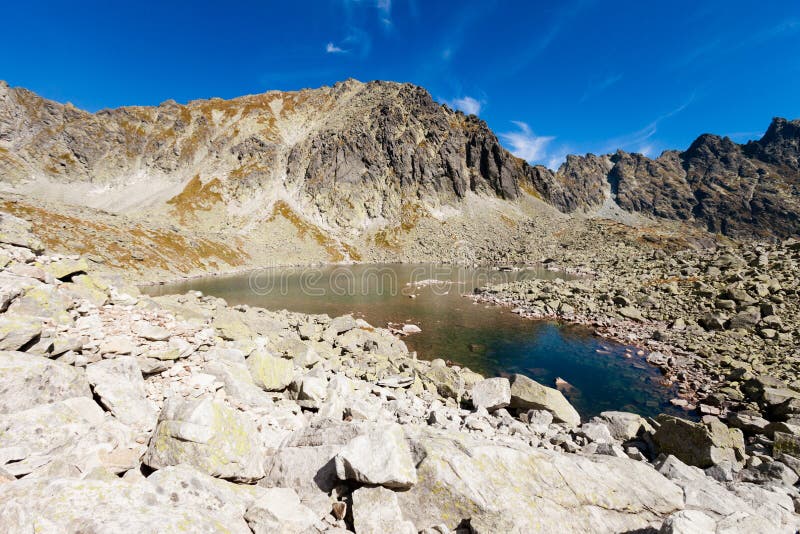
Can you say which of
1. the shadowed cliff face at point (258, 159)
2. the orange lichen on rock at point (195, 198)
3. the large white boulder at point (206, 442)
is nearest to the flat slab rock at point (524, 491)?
the large white boulder at point (206, 442)

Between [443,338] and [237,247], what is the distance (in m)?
89.9

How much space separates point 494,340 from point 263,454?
26.0 metres

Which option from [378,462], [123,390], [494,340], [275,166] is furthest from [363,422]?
[275,166]

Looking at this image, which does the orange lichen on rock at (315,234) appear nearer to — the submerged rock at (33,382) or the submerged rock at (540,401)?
the submerged rock at (540,401)

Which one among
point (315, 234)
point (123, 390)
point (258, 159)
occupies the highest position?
point (258, 159)

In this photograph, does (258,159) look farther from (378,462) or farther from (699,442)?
(699,442)

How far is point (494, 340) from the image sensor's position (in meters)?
30.5

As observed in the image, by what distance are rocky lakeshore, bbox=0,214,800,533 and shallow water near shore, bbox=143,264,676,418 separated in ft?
23.5

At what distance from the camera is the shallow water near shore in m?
20.8

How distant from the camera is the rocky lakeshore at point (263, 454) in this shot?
527 cm

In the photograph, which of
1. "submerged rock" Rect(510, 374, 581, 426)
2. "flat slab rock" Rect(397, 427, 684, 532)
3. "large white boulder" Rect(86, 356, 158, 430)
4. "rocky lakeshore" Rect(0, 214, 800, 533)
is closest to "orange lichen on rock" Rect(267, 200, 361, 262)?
"submerged rock" Rect(510, 374, 581, 426)

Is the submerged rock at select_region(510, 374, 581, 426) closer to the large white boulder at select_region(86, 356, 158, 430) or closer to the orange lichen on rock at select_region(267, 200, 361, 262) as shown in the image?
the large white boulder at select_region(86, 356, 158, 430)

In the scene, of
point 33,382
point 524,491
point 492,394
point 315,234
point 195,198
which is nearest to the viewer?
point 524,491

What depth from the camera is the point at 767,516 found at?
6512mm
